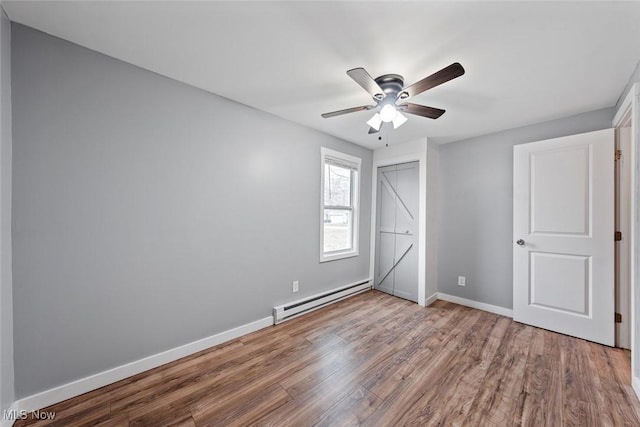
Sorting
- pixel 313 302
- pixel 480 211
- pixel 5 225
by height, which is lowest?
pixel 313 302

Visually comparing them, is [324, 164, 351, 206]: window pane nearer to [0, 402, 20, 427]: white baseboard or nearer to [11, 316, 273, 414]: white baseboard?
[11, 316, 273, 414]: white baseboard

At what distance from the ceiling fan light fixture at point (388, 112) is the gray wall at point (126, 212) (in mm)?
1315

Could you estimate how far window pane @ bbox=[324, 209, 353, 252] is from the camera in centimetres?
359

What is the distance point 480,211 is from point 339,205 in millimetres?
1959

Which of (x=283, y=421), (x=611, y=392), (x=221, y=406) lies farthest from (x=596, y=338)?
(x=221, y=406)

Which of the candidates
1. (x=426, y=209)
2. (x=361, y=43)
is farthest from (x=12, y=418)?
(x=426, y=209)

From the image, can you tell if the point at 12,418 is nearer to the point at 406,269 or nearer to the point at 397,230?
the point at 406,269

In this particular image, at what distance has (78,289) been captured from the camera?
167 centimetres

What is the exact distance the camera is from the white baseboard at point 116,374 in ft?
5.03

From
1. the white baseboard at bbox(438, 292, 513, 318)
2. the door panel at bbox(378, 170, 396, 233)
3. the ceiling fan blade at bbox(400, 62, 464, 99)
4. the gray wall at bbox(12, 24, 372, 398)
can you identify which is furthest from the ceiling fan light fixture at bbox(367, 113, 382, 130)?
the white baseboard at bbox(438, 292, 513, 318)

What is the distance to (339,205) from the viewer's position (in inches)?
147

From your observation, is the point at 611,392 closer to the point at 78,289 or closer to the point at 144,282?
the point at 144,282

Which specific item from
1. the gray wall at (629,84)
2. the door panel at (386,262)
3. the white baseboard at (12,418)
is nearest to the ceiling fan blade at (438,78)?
the gray wall at (629,84)

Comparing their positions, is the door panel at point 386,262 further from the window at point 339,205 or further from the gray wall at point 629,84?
the gray wall at point 629,84
